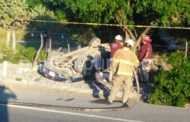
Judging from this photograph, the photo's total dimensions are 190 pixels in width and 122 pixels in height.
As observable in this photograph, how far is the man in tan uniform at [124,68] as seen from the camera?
45.0 feet

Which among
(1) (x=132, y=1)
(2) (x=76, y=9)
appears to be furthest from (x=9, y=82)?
(1) (x=132, y=1)

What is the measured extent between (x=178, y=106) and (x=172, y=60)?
3.90 metres

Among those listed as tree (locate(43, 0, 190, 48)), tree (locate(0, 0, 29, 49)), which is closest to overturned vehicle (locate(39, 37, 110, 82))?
tree (locate(43, 0, 190, 48))

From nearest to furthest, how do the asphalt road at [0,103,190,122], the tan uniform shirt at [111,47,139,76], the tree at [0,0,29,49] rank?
the asphalt road at [0,103,190,122]
the tan uniform shirt at [111,47,139,76]
the tree at [0,0,29,49]

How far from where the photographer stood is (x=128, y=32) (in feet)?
65.0

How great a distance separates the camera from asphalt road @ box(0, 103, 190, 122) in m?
11.6

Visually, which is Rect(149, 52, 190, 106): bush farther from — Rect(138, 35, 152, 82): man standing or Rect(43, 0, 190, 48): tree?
Rect(43, 0, 190, 48): tree

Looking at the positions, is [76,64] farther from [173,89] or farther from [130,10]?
[173,89]

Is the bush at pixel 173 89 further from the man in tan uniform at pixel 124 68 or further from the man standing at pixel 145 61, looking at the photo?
the man standing at pixel 145 61

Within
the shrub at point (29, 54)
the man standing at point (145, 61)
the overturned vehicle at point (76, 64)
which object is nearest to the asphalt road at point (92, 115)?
the man standing at point (145, 61)

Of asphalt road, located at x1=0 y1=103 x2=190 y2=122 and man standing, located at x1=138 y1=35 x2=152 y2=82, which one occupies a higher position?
man standing, located at x1=138 y1=35 x2=152 y2=82

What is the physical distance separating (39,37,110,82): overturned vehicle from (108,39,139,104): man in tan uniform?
11.4 ft

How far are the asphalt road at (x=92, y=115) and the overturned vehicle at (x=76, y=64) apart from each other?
14.6ft

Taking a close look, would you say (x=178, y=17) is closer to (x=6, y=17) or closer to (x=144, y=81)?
(x=144, y=81)
